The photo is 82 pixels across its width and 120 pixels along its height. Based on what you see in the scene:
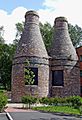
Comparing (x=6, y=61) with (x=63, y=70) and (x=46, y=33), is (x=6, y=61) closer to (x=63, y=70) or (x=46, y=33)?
(x=46, y=33)

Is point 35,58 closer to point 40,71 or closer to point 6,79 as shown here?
point 40,71

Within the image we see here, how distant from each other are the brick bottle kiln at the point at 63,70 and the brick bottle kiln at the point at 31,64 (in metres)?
1.37

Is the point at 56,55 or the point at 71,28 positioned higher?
the point at 71,28

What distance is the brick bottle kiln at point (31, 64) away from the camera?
91.7 ft

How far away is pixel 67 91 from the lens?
29500mm

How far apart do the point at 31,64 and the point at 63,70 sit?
4127mm

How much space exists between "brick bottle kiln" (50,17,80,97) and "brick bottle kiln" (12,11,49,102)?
4.50ft

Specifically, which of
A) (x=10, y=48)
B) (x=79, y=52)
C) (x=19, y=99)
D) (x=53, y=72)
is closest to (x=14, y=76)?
(x=19, y=99)

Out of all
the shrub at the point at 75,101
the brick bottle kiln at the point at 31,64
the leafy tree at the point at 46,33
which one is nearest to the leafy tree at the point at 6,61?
the leafy tree at the point at 46,33

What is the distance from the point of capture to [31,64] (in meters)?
28.0

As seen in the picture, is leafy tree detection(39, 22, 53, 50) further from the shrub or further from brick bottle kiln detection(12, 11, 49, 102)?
the shrub

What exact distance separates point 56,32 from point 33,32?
376 centimetres

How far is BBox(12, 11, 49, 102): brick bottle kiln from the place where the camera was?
2794 cm

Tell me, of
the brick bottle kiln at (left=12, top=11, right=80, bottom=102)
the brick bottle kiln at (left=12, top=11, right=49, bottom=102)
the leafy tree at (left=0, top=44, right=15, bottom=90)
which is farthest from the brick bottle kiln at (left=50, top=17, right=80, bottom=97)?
the leafy tree at (left=0, top=44, right=15, bottom=90)
